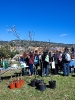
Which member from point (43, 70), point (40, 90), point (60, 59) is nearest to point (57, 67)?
point (60, 59)

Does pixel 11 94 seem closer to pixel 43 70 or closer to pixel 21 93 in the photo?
pixel 21 93

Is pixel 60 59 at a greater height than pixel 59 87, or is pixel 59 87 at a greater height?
pixel 60 59

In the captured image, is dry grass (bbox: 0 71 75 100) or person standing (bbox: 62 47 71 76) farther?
person standing (bbox: 62 47 71 76)

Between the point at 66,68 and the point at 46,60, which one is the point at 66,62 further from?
the point at 46,60

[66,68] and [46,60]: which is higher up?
[46,60]

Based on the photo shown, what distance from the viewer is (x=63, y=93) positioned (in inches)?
345

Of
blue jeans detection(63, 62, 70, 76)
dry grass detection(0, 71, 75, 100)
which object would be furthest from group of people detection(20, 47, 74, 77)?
dry grass detection(0, 71, 75, 100)

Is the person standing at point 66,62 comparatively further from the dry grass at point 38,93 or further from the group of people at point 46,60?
the dry grass at point 38,93

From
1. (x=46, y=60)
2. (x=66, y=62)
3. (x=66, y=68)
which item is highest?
(x=46, y=60)

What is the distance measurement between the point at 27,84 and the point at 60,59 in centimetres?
396

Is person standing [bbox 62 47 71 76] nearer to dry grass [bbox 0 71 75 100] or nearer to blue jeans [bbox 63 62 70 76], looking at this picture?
blue jeans [bbox 63 62 70 76]

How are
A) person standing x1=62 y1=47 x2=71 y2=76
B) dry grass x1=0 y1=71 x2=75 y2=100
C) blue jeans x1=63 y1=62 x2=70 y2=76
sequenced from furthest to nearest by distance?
1. blue jeans x1=63 y1=62 x2=70 y2=76
2. person standing x1=62 y1=47 x2=71 y2=76
3. dry grass x1=0 y1=71 x2=75 y2=100

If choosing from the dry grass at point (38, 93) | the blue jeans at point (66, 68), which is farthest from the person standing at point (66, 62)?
the dry grass at point (38, 93)

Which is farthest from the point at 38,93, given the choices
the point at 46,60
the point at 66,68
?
the point at 66,68
